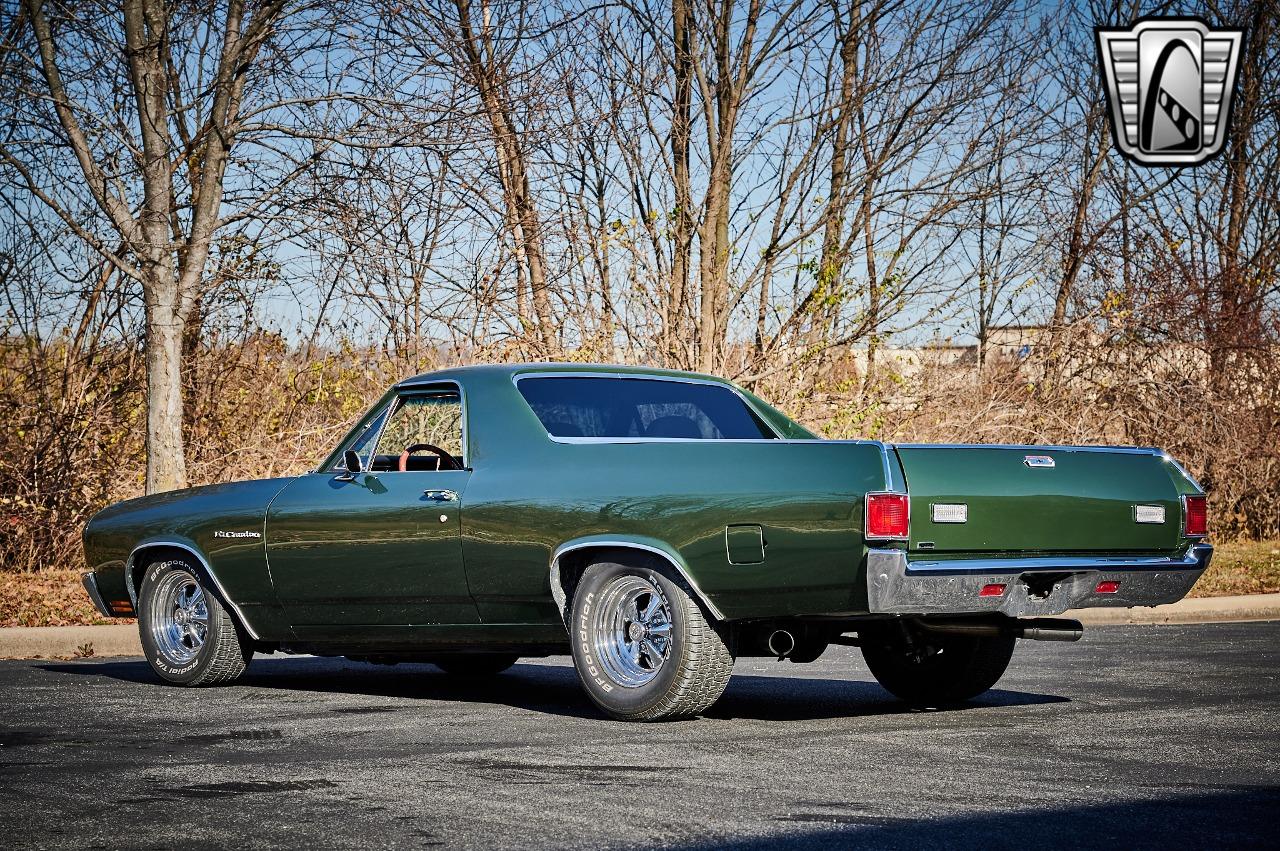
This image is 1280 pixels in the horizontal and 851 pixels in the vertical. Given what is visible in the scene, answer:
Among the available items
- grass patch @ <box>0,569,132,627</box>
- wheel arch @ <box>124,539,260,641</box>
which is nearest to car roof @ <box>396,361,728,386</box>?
wheel arch @ <box>124,539,260,641</box>

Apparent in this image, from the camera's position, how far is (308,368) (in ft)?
60.8

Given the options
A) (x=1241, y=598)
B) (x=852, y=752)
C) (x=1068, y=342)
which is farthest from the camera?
(x=1068, y=342)

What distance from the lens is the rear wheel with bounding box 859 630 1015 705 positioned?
27.7ft

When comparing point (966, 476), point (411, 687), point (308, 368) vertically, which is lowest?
point (411, 687)

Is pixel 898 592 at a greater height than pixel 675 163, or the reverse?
pixel 675 163

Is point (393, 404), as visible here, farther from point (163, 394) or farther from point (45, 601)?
point (163, 394)

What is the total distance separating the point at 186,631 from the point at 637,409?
3.15 m

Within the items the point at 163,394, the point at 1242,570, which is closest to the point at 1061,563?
the point at 163,394

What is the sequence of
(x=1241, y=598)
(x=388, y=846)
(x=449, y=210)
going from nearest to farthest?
(x=388, y=846) < (x=1241, y=598) < (x=449, y=210)

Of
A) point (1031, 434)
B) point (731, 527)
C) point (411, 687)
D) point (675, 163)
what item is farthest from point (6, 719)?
point (1031, 434)

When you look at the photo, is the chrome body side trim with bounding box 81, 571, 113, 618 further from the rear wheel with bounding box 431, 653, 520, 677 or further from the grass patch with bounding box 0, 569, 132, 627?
the grass patch with bounding box 0, 569, 132, 627

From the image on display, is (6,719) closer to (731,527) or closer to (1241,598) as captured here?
(731,527)

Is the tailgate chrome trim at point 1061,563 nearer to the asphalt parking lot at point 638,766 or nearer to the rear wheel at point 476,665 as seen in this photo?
the asphalt parking lot at point 638,766

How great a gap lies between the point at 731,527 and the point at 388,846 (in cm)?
258
